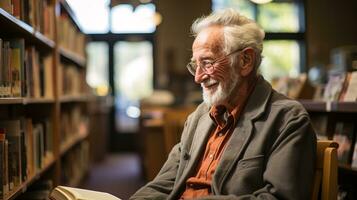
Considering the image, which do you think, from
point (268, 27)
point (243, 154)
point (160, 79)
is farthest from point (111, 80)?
point (243, 154)

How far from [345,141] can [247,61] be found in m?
1.18

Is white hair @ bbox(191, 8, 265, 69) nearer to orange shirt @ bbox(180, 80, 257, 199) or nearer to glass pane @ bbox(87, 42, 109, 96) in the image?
orange shirt @ bbox(180, 80, 257, 199)

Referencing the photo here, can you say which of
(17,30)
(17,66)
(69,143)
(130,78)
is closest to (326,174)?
(17,66)

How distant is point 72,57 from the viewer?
4555 millimetres

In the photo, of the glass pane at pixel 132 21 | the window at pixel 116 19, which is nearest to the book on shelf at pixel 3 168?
the window at pixel 116 19

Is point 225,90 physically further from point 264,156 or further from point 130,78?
point 130,78

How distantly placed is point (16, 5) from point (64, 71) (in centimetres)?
208

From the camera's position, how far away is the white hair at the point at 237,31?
5.82 feet

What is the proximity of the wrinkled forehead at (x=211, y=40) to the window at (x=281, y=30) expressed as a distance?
8.28m

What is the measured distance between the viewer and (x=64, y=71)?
4.23 m

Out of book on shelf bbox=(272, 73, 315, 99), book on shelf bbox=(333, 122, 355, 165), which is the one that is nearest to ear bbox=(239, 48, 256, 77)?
book on shelf bbox=(333, 122, 355, 165)

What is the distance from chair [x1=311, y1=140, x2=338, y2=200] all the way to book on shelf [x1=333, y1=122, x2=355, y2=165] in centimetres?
103

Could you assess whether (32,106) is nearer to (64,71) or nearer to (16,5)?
(64,71)

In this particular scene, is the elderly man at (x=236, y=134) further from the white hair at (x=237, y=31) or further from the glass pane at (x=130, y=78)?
the glass pane at (x=130, y=78)
